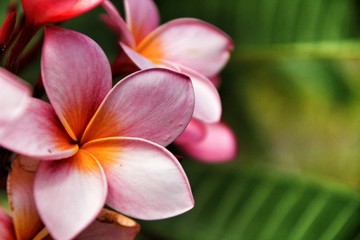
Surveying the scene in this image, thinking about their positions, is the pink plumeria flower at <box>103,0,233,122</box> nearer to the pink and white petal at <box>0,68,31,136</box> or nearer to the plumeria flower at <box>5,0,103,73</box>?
the plumeria flower at <box>5,0,103,73</box>

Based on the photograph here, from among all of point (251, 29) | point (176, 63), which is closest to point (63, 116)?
point (176, 63)

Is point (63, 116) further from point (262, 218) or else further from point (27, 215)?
point (262, 218)

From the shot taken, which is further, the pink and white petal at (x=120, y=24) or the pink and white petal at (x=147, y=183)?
the pink and white petal at (x=120, y=24)

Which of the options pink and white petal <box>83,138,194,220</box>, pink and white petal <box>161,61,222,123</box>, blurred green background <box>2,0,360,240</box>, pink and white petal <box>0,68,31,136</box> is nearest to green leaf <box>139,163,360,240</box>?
blurred green background <box>2,0,360,240</box>

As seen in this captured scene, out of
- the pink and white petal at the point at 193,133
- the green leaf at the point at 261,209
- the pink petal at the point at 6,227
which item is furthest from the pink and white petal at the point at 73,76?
the green leaf at the point at 261,209

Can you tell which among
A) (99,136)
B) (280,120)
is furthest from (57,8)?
(280,120)

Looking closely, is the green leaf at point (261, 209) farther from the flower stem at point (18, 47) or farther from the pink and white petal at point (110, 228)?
the flower stem at point (18, 47)
